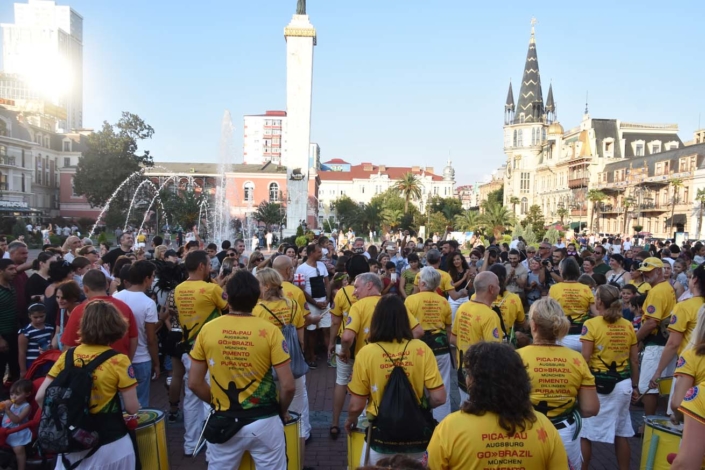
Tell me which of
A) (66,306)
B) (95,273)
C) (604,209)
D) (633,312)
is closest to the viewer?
(95,273)

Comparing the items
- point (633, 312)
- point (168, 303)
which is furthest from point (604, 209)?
point (168, 303)

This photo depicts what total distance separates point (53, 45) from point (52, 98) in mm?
13140

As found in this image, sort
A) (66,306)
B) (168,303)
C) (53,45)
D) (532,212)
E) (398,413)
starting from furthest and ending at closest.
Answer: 1. (53,45)
2. (532,212)
3. (168,303)
4. (66,306)
5. (398,413)

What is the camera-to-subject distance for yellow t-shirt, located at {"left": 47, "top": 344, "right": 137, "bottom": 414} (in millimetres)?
3521

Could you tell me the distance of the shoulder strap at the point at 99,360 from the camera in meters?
3.49

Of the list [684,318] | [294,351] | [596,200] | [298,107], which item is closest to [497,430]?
[294,351]

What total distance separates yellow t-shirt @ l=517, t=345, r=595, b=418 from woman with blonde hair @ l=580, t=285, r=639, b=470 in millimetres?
1484

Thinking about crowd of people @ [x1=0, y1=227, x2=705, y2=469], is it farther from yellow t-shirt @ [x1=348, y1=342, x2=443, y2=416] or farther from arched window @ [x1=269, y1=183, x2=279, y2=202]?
arched window @ [x1=269, y1=183, x2=279, y2=202]

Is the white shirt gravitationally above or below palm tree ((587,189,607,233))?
below

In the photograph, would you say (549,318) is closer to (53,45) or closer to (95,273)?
(95,273)

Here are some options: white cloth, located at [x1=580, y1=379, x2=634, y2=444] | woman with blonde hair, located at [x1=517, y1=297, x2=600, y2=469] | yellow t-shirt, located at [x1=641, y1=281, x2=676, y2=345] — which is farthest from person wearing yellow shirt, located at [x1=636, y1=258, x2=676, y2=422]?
woman with blonde hair, located at [x1=517, y1=297, x2=600, y2=469]

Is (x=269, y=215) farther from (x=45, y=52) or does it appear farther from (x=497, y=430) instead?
(x=45, y=52)

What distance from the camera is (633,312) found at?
793 centimetres

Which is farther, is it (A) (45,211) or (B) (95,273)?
(A) (45,211)
